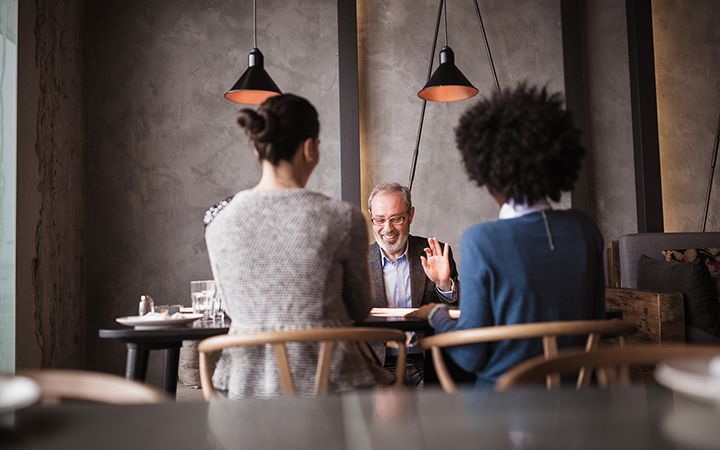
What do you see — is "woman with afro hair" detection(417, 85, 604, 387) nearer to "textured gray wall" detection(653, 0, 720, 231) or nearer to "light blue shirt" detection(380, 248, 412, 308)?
"light blue shirt" detection(380, 248, 412, 308)

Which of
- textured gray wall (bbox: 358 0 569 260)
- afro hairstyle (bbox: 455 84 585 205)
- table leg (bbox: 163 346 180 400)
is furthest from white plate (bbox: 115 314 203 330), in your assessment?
textured gray wall (bbox: 358 0 569 260)

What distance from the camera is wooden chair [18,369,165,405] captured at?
3.04 feet

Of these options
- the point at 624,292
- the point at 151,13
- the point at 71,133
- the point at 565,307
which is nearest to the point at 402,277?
the point at 624,292

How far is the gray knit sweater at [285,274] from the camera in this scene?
1.65m

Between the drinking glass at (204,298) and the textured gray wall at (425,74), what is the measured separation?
282 cm

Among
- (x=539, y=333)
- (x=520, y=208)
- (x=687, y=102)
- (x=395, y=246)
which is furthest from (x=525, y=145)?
(x=687, y=102)

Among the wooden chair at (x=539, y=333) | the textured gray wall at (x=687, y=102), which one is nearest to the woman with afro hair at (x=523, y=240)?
the wooden chair at (x=539, y=333)

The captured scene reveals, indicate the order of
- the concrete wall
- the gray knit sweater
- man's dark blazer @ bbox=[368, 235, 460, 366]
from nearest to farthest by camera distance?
the gray knit sweater < man's dark blazer @ bbox=[368, 235, 460, 366] < the concrete wall

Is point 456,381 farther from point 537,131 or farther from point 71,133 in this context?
point 71,133

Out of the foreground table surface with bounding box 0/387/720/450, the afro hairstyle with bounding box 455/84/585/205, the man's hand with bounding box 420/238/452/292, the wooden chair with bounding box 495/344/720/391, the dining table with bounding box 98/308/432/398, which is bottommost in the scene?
the dining table with bounding box 98/308/432/398

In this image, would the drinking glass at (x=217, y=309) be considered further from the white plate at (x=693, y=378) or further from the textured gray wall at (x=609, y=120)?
the textured gray wall at (x=609, y=120)

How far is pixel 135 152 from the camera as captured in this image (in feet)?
16.4

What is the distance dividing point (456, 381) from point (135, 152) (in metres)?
3.47

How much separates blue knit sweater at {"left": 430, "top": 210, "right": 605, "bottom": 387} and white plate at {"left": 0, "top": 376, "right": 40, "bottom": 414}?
3.80 feet
